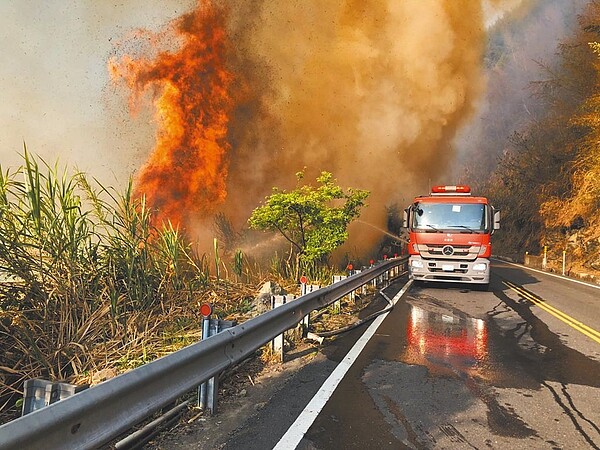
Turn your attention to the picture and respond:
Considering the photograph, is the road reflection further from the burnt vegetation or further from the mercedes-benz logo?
the burnt vegetation

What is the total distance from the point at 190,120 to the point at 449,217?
10765mm

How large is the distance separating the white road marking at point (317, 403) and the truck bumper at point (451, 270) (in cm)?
565

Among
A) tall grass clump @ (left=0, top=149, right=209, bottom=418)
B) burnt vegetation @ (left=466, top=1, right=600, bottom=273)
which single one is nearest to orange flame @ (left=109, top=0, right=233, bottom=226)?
tall grass clump @ (left=0, top=149, right=209, bottom=418)

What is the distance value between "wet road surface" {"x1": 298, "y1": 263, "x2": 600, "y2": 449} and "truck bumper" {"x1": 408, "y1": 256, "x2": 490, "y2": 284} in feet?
9.68

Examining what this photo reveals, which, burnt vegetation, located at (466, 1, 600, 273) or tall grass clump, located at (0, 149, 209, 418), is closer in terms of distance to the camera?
tall grass clump, located at (0, 149, 209, 418)

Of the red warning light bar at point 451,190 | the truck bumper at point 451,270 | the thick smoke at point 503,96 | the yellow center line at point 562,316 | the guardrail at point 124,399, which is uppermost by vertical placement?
the thick smoke at point 503,96

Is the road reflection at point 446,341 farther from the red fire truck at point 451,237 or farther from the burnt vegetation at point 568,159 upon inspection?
the burnt vegetation at point 568,159

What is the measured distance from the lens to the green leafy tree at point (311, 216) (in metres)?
10.3

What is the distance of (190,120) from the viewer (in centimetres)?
1666

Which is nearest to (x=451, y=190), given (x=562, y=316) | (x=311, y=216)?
(x=311, y=216)

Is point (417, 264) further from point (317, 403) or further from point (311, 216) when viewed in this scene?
point (317, 403)

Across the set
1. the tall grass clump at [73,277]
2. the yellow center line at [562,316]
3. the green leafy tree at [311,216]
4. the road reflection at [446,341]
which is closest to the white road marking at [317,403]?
the road reflection at [446,341]

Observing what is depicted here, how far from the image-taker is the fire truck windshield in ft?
35.3

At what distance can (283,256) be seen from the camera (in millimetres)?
11430
